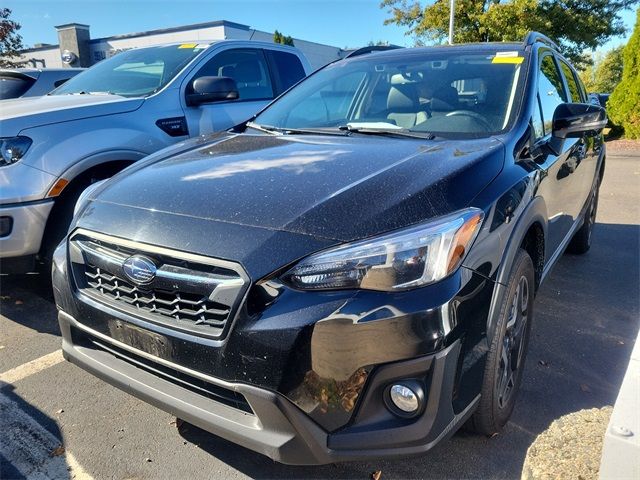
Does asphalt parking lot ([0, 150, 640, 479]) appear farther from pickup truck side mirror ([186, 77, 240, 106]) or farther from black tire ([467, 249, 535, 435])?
pickup truck side mirror ([186, 77, 240, 106])

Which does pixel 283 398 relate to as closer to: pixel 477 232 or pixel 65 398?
pixel 477 232

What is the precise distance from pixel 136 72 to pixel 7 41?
1718 centimetres

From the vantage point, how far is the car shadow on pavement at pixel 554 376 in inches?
84.4

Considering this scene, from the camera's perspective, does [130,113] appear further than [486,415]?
Yes

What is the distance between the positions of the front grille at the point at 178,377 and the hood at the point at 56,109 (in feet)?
5.90

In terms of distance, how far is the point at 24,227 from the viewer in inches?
127

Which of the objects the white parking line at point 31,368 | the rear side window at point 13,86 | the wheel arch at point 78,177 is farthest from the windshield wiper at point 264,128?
the rear side window at point 13,86

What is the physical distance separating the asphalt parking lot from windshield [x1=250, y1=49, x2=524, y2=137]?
4.67 ft

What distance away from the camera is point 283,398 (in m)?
1.63

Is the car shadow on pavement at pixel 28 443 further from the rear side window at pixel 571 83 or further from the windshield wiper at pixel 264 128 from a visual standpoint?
the rear side window at pixel 571 83

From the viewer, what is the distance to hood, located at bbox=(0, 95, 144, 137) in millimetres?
3303

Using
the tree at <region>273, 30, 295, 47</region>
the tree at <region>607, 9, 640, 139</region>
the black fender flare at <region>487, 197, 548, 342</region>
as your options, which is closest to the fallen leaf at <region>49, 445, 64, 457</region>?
the black fender flare at <region>487, 197, 548, 342</region>

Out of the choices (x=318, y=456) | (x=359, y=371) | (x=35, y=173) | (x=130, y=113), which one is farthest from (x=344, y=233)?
(x=130, y=113)

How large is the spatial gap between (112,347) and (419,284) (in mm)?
1272
